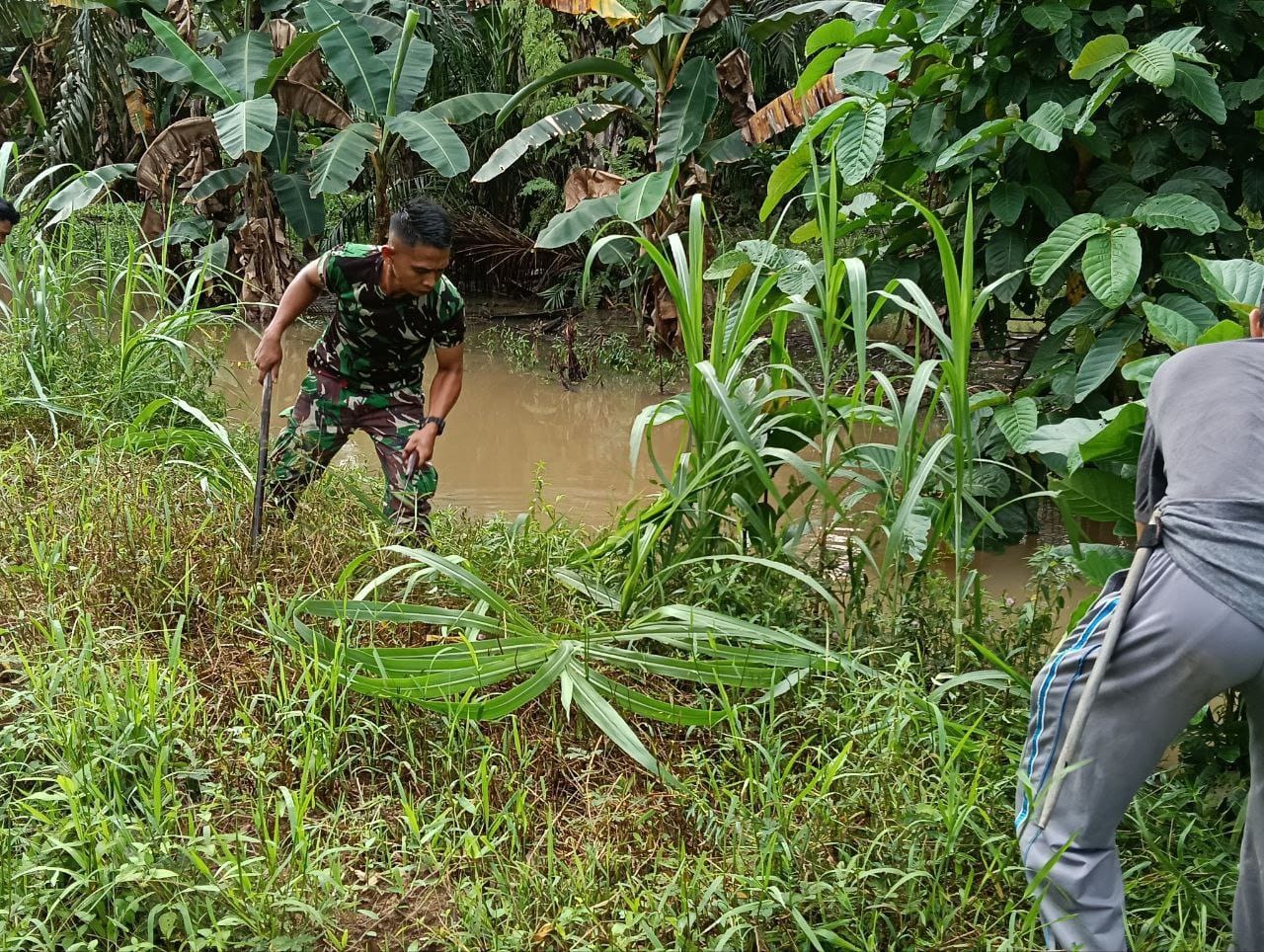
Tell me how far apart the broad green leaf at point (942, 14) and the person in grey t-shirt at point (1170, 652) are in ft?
5.69

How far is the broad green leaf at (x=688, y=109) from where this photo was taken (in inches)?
269

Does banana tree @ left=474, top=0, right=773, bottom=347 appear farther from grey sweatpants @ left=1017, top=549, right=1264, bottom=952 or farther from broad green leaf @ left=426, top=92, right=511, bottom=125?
grey sweatpants @ left=1017, top=549, right=1264, bottom=952

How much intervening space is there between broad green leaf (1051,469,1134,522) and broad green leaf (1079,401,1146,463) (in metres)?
0.07

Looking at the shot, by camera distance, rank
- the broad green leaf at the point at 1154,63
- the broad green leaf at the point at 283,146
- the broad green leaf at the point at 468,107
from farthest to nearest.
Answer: the broad green leaf at the point at 283,146 → the broad green leaf at the point at 468,107 → the broad green leaf at the point at 1154,63

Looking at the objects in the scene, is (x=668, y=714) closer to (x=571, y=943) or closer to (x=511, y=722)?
(x=511, y=722)

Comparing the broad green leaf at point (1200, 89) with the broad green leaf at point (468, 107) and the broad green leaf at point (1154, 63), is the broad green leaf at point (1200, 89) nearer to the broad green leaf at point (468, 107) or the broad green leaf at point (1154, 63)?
the broad green leaf at point (1154, 63)

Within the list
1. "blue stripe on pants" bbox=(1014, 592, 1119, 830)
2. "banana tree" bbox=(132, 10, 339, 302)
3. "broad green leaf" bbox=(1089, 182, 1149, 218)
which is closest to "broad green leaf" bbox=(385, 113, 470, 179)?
"banana tree" bbox=(132, 10, 339, 302)

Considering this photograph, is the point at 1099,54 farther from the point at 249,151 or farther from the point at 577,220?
the point at 249,151

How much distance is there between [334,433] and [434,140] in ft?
11.5

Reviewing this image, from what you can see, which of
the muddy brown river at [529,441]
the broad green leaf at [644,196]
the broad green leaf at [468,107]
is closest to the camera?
the muddy brown river at [529,441]

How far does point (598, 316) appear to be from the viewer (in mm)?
9398

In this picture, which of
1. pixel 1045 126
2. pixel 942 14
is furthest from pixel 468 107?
pixel 1045 126

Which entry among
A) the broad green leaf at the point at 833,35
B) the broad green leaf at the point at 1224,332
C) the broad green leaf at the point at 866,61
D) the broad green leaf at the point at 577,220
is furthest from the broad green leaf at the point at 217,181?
the broad green leaf at the point at 1224,332

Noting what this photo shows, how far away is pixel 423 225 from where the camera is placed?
3441mm
